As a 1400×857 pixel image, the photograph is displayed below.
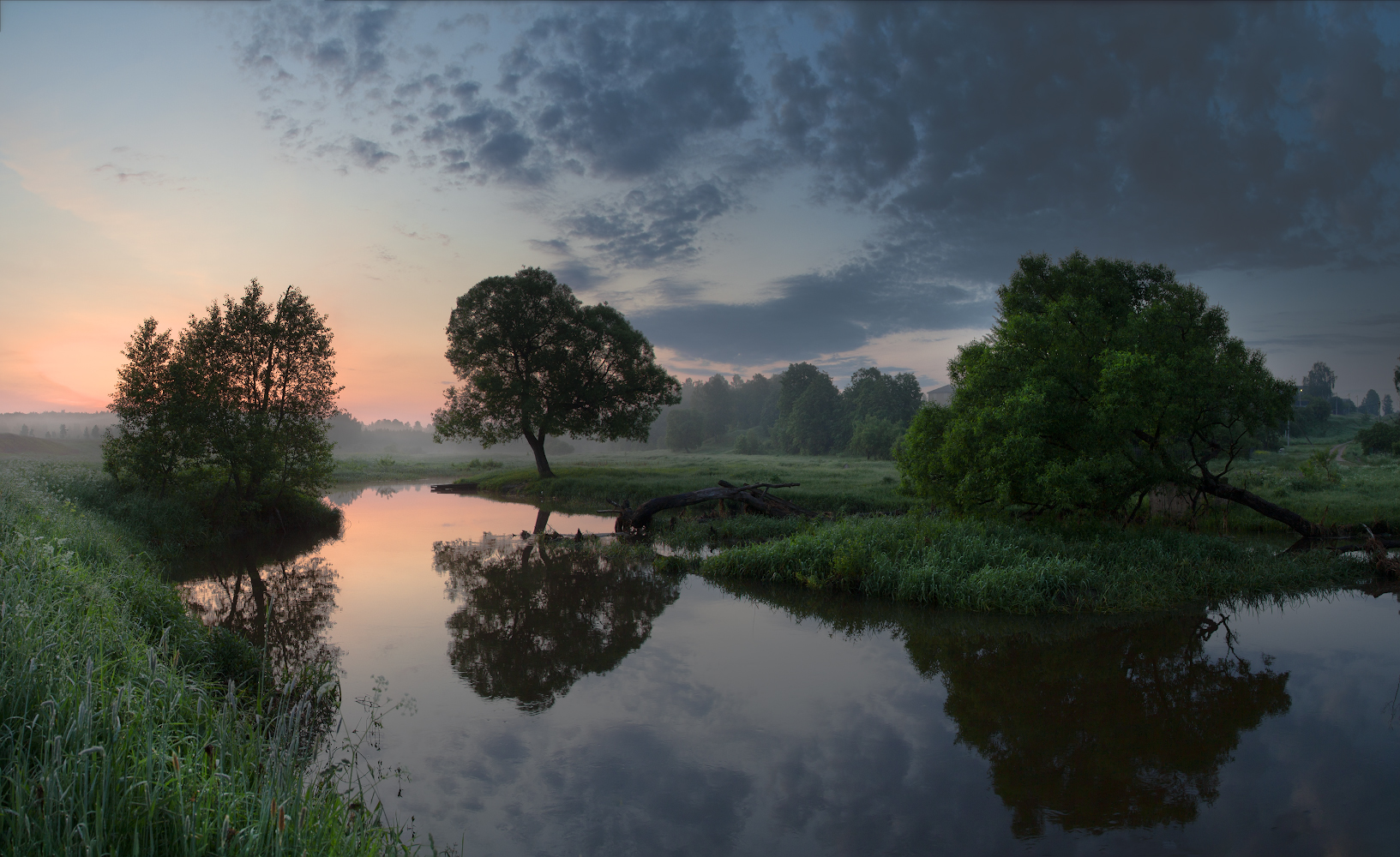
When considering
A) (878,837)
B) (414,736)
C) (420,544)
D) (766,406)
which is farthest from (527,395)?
(766,406)

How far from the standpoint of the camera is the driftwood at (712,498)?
77.5ft

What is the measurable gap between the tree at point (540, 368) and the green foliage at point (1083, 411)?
24779 millimetres

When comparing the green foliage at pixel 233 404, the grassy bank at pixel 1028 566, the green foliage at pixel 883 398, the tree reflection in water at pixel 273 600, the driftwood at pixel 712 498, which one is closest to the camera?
the tree reflection in water at pixel 273 600

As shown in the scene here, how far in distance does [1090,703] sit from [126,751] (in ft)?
33.8

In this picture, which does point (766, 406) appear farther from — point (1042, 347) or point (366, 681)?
point (366, 681)

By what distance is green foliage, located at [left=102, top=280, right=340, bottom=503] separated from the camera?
20.2 m

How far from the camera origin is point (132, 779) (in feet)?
13.5

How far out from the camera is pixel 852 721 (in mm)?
8367

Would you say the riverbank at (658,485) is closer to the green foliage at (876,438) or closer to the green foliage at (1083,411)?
the green foliage at (1083,411)

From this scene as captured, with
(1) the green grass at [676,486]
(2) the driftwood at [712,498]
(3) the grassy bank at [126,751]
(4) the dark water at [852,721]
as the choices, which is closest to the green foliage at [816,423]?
(1) the green grass at [676,486]

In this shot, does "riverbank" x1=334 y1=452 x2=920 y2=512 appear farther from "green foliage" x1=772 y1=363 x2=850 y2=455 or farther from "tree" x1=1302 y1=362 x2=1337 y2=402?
"tree" x1=1302 y1=362 x2=1337 y2=402

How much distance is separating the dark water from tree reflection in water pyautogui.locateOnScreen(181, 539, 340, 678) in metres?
0.12

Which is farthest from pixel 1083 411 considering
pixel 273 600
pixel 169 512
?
pixel 169 512

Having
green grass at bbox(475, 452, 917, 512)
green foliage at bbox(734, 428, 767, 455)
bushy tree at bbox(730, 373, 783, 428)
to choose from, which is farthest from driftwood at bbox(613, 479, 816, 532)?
bushy tree at bbox(730, 373, 783, 428)
